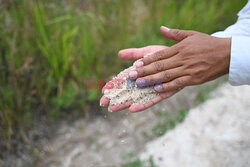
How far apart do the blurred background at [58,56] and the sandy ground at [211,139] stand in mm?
174

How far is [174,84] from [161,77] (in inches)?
3.9

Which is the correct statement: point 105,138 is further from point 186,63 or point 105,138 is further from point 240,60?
point 240,60

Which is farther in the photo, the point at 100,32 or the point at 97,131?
the point at 100,32

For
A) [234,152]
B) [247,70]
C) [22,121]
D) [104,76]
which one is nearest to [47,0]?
[104,76]

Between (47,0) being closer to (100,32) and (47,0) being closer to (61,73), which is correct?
(100,32)

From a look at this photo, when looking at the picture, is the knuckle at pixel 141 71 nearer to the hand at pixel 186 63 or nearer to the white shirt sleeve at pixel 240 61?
the hand at pixel 186 63

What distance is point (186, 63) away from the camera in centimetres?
148

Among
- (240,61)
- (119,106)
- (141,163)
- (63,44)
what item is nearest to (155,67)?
(119,106)

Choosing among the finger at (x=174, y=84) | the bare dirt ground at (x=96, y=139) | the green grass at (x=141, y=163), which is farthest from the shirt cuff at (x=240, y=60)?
the bare dirt ground at (x=96, y=139)

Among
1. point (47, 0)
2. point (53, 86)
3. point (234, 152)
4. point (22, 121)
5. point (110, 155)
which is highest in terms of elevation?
point (47, 0)

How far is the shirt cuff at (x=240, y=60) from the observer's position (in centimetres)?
132

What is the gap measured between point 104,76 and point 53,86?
55 cm

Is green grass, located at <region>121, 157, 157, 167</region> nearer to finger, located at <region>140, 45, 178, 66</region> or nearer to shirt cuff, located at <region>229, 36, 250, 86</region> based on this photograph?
finger, located at <region>140, 45, 178, 66</region>

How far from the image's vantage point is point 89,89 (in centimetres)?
234
